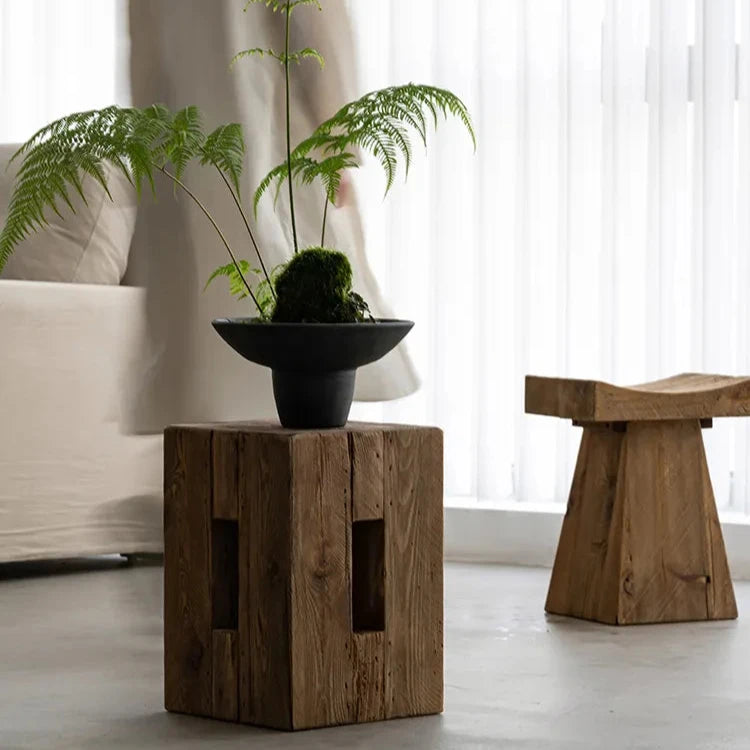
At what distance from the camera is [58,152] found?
1.76 metres

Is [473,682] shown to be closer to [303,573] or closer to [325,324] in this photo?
[303,573]

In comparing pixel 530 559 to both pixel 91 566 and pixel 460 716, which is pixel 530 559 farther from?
pixel 460 716

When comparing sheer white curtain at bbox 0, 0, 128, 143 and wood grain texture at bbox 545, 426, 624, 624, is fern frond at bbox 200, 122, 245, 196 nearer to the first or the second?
wood grain texture at bbox 545, 426, 624, 624

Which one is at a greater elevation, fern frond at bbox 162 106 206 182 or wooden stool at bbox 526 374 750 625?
fern frond at bbox 162 106 206 182

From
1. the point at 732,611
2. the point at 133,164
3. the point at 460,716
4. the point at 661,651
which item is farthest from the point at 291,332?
the point at 732,611

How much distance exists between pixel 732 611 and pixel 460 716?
30.3 inches

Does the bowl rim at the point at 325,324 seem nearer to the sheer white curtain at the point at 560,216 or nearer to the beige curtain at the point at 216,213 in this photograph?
the beige curtain at the point at 216,213

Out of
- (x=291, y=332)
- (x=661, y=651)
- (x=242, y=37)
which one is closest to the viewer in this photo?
(x=291, y=332)

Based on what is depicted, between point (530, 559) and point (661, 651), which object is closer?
point (661, 651)

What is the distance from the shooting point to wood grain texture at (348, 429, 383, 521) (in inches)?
66.4

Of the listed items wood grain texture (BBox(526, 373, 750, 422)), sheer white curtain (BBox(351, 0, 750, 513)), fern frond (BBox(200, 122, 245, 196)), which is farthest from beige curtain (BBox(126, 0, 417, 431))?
fern frond (BBox(200, 122, 245, 196))

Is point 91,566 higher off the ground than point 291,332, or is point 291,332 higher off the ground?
point 291,332

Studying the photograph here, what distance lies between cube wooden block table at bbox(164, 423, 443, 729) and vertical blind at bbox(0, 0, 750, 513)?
1219 mm

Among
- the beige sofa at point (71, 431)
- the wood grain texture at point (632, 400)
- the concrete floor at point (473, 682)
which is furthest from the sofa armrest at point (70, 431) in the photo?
the wood grain texture at point (632, 400)
